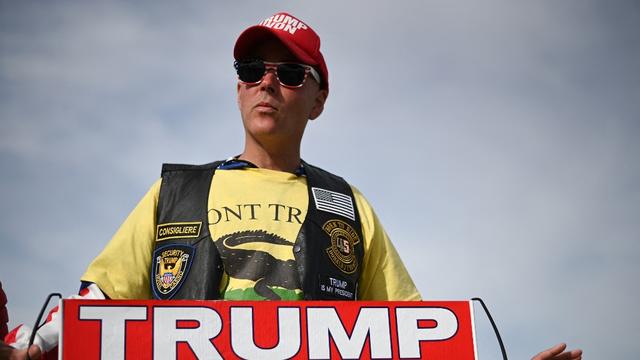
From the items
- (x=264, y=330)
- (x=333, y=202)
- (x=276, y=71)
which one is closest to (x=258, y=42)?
(x=276, y=71)

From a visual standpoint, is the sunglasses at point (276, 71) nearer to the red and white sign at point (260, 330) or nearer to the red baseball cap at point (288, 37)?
the red baseball cap at point (288, 37)

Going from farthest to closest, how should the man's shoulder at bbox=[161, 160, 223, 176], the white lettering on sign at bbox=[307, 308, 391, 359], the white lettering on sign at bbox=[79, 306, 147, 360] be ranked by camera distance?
the man's shoulder at bbox=[161, 160, 223, 176]
the white lettering on sign at bbox=[307, 308, 391, 359]
the white lettering on sign at bbox=[79, 306, 147, 360]

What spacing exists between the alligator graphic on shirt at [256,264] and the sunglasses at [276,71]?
93 cm

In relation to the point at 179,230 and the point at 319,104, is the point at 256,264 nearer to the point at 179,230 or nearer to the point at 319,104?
the point at 179,230

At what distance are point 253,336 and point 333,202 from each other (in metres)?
1.43

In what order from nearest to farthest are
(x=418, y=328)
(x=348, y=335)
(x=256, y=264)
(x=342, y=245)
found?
1. (x=348, y=335)
2. (x=418, y=328)
3. (x=256, y=264)
4. (x=342, y=245)

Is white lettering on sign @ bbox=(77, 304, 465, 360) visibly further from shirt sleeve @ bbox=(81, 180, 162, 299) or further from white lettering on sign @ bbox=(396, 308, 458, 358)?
shirt sleeve @ bbox=(81, 180, 162, 299)

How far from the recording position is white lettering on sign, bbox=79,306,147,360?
3.16 meters

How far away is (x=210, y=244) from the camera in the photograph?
4086 mm

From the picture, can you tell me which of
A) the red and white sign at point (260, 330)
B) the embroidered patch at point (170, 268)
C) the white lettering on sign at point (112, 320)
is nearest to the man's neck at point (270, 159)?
the embroidered patch at point (170, 268)

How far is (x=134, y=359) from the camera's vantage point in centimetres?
316

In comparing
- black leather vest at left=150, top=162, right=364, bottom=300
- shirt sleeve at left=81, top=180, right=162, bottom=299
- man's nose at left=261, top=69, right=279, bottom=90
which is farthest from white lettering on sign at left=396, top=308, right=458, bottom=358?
man's nose at left=261, top=69, right=279, bottom=90

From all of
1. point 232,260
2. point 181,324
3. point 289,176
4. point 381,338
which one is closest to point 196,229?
point 232,260

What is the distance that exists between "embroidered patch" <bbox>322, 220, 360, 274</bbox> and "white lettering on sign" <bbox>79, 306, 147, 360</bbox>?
133cm
